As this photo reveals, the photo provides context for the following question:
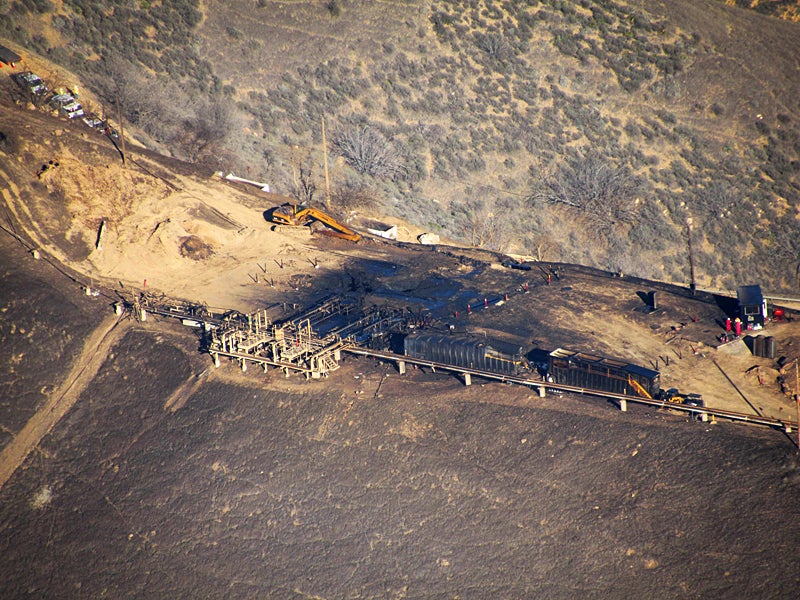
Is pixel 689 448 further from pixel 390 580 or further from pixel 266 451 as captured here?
pixel 266 451

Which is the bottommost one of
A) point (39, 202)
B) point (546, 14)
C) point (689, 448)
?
point (689, 448)

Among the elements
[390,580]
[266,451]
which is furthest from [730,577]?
[266,451]

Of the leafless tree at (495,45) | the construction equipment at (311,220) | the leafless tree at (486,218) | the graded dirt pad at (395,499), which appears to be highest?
the leafless tree at (495,45)

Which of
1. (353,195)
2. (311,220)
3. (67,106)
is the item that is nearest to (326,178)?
(353,195)

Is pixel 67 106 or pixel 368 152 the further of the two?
pixel 368 152

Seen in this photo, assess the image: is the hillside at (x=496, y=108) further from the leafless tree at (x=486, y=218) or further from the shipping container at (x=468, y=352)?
the shipping container at (x=468, y=352)

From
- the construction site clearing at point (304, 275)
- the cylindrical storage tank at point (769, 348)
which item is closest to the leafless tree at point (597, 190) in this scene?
the construction site clearing at point (304, 275)

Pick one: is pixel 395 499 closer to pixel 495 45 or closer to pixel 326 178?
pixel 326 178
